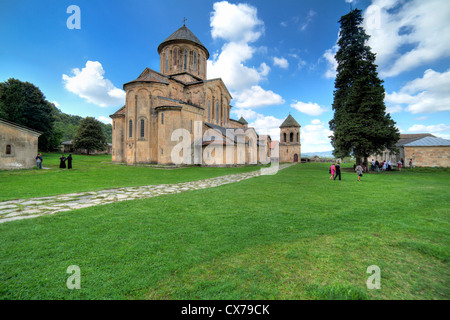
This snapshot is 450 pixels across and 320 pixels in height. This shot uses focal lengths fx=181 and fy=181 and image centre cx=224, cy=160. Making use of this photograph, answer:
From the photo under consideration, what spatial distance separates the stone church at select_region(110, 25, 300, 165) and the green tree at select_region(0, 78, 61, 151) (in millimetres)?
16997

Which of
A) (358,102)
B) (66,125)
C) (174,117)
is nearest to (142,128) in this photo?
(174,117)

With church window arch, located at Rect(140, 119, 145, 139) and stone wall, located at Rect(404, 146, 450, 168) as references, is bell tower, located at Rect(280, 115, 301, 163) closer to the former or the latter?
stone wall, located at Rect(404, 146, 450, 168)

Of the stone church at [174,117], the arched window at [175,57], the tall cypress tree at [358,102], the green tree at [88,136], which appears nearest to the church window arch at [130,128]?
the stone church at [174,117]

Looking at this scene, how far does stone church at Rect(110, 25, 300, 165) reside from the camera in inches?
853

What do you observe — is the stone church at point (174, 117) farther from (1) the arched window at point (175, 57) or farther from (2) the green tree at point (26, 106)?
(2) the green tree at point (26, 106)

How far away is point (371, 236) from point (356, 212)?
1.69 meters

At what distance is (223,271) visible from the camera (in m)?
2.33

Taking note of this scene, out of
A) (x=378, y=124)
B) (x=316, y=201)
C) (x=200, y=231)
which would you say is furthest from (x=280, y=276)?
(x=378, y=124)


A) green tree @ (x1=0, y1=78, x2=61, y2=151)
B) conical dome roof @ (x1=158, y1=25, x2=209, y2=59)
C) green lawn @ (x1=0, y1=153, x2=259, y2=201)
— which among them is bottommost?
green lawn @ (x1=0, y1=153, x2=259, y2=201)

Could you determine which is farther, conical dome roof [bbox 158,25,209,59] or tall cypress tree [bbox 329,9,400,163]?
conical dome roof [bbox 158,25,209,59]

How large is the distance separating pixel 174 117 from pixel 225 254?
20.7m

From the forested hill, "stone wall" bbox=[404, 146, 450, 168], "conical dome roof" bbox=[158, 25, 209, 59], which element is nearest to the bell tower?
"stone wall" bbox=[404, 146, 450, 168]
